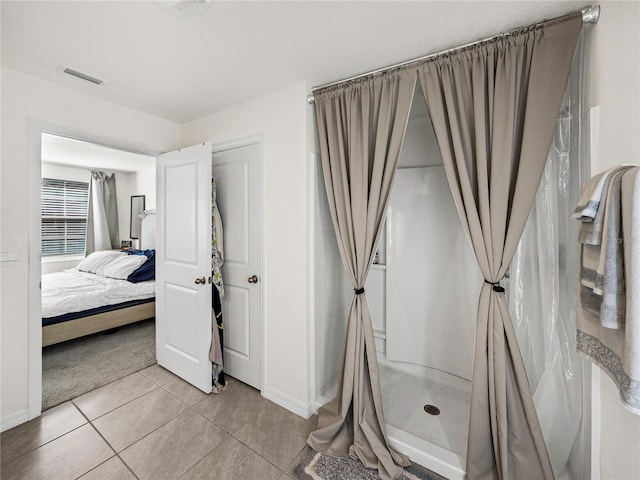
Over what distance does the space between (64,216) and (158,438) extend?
17.4 feet

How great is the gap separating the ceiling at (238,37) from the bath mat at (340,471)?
2407 millimetres

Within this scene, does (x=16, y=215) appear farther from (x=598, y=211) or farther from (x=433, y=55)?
(x=598, y=211)

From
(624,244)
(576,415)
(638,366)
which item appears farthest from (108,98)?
(576,415)

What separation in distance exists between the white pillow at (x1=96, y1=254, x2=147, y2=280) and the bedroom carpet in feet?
2.51

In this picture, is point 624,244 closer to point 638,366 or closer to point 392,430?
point 638,366

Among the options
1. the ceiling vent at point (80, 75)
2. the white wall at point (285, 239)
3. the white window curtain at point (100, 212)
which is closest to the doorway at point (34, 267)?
the ceiling vent at point (80, 75)

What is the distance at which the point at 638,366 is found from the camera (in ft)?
2.66

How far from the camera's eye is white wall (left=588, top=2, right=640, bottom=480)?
98 cm

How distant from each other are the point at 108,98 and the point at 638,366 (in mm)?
3430

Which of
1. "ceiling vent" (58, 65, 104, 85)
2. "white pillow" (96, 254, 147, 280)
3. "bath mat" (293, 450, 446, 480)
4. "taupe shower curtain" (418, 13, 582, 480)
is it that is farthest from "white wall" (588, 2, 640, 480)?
"white pillow" (96, 254, 147, 280)

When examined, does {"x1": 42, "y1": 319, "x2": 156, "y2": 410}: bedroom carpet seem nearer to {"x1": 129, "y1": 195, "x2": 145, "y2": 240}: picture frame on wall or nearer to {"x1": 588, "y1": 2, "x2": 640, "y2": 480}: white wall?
{"x1": 129, "y1": 195, "x2": 145, "y2": 240}: picture frame on wall

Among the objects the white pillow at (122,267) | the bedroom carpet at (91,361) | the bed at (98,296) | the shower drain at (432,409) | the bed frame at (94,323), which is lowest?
the bedroom carpet at (91,361)

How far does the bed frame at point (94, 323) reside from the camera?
291 cm

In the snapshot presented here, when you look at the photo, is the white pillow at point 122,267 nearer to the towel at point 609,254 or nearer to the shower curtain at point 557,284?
the shower curtain at point 557,284
